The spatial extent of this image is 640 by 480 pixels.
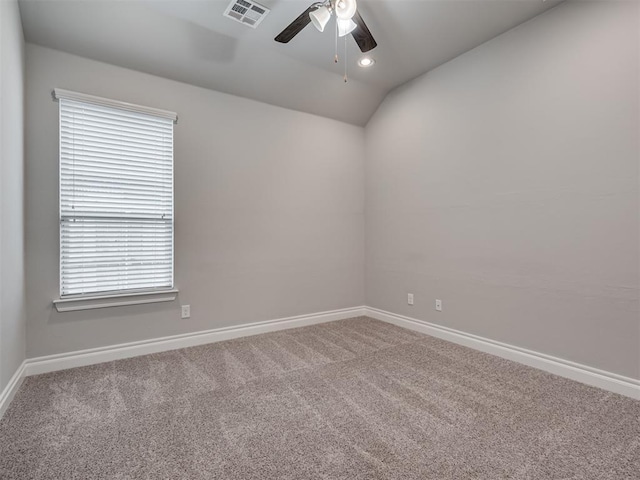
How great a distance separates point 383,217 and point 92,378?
3385mm

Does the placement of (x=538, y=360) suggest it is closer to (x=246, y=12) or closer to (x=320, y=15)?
(x=320, y=15)

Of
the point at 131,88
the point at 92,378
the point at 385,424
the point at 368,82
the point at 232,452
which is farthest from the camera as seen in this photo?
the point at 368,82

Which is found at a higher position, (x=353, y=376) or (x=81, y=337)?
(x=81, y=337)

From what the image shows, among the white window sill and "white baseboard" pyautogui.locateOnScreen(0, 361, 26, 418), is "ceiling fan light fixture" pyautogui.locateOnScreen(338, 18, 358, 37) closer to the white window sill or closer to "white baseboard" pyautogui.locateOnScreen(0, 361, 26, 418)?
the white window sill

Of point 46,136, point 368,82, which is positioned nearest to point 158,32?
point 46,136

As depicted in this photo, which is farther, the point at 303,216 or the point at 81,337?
the point at 303,216

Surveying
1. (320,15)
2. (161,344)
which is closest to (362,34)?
(320,15)

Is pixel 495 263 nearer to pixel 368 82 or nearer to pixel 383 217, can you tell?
pixel 383 217

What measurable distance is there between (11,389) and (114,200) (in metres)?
1.56

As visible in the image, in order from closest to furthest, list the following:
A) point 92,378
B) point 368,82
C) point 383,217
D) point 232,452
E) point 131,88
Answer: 1. point 232,452
2. point 92,378
3. point 131,88
4. point 368,82
5. point 383,217

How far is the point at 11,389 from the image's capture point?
2158mm

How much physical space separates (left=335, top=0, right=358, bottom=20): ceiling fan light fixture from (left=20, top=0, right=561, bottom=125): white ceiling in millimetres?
590

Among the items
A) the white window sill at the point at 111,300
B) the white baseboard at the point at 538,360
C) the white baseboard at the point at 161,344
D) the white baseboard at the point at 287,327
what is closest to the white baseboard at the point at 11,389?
the white baseboard at the point at 287,327

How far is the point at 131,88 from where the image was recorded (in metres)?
2.97
